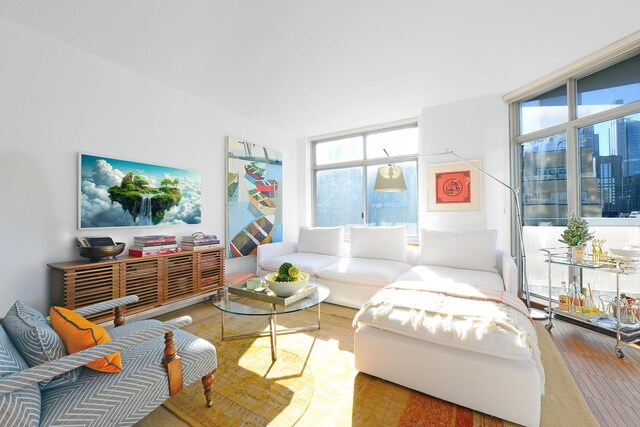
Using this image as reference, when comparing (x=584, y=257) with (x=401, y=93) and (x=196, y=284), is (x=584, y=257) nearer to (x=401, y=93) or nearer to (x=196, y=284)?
(x=401, y=93)

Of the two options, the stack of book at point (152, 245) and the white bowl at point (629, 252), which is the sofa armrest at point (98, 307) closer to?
the stack of book at point (152, 245)

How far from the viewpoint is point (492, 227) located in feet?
11.8

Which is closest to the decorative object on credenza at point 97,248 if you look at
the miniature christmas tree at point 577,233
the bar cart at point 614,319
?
the bar cart at point 614,319

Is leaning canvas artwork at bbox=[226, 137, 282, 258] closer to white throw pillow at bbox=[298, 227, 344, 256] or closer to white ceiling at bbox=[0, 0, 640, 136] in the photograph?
white throw pillow at bbox=[298, 227, 344, 256]

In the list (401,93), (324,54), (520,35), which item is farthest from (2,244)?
(520,35)

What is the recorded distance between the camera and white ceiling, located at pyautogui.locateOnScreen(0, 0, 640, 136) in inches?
78.8

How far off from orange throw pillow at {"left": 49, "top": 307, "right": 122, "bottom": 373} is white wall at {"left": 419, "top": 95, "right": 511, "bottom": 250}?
376 cm

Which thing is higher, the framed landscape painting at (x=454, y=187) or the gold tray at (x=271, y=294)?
the framed landscape painting at (x=454, y=187)

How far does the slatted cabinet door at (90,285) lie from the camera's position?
2160 millimetres

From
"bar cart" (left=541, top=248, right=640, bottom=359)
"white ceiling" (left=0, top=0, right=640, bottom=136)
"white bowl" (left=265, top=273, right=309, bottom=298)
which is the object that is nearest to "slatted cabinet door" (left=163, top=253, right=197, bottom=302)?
"white bowl" (left=265, top=273, right=309, bottom=298)

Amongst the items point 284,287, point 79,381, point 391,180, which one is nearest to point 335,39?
point 391,180

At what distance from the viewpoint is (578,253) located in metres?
2.50

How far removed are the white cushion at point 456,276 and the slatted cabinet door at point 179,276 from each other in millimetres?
2293

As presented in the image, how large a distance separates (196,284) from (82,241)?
3.73 ft
